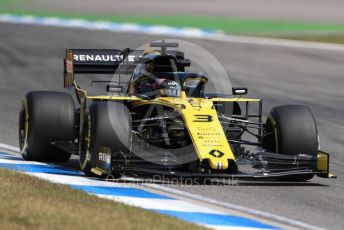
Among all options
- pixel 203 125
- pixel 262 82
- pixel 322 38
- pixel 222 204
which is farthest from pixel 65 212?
pixel 322 38

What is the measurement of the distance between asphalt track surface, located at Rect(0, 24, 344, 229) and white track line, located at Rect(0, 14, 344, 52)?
0.78m

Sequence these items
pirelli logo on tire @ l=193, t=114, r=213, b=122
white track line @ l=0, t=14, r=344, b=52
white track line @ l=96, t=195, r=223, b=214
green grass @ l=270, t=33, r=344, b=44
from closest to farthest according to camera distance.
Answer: white track line @ l=96, t=195, r=223, b=214 < pirelli logo on tire @ l=193, t=114, r=213, b=122 < white track line @ l=0, t=14, r=344, b=52 < green grass @ l=270, t=33, r=344, b=44

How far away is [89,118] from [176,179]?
1.11m

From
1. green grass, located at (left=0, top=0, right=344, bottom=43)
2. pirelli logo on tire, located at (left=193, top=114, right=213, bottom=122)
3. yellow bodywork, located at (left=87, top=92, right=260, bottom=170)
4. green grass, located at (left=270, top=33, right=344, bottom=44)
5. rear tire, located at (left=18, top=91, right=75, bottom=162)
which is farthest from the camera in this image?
green grass, located at (left=0, top=0, right=344, bottom=43)

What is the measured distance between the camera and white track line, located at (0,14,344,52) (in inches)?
1089

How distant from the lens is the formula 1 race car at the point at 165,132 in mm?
10352

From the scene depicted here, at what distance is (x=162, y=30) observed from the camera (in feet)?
101

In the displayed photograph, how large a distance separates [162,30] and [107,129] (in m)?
20.5

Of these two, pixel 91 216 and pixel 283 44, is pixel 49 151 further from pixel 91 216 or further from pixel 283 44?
pixel 283 44

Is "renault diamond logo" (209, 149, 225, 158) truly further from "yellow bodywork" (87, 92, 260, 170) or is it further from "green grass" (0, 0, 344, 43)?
"green grass" (0, 0, 344, 43)

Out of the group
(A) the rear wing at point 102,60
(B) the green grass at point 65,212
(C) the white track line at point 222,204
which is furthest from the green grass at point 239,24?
(B) the green grass at point 65,212

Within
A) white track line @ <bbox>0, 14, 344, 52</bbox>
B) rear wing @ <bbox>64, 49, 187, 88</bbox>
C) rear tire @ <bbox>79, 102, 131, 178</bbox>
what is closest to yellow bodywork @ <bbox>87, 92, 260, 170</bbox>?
rear tire @ <bbox>79, 102, 131, 178</bbox>

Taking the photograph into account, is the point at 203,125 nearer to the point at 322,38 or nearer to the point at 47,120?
the point at 47,120

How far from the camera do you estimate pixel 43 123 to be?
11.6 meters
